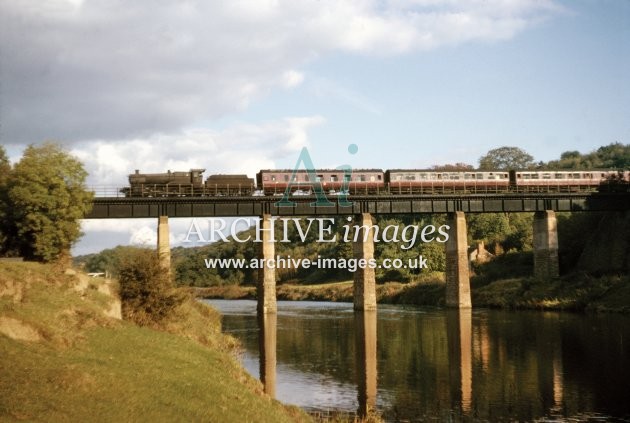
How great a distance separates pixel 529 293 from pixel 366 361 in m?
36.4

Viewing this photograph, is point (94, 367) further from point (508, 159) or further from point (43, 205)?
point (508, 159)

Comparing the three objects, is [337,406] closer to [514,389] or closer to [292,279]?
[514,389]

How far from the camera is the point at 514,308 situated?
204 ft

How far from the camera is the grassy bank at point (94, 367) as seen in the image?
1281 cm

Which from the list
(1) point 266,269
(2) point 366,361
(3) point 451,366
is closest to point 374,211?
(1) point 266,269

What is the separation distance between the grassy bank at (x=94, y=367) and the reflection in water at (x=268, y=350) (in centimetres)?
338

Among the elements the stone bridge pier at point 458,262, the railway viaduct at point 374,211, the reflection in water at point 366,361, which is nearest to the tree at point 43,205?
the reflection in water at point 366,361

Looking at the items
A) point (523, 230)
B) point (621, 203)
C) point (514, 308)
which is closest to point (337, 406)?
point (514, 308)

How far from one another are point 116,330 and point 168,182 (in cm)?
3895

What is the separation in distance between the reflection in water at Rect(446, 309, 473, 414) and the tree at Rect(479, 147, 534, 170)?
13140cm

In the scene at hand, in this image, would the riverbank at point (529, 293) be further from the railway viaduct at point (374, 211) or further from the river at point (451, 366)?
the river at point (451, 366)

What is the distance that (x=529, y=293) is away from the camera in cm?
6262

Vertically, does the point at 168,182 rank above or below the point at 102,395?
above

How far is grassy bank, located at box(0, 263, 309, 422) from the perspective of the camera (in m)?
12.8
